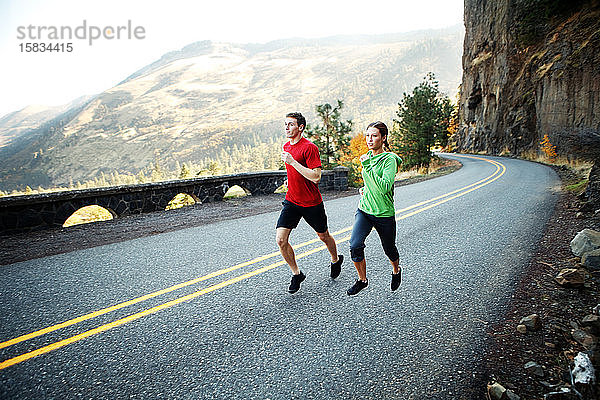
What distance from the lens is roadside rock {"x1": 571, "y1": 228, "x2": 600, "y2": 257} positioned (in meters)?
4.15

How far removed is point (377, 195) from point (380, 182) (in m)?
0.15

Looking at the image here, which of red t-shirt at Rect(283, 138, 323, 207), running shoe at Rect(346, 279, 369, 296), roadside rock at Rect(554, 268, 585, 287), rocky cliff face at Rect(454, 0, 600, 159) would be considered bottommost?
running shoe at Rect(346, 279, 369, 296)

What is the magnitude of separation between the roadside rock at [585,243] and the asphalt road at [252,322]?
61cm

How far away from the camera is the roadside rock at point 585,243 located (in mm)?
4146

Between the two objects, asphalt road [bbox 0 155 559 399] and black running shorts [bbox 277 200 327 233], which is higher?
black running shorts [bbox 277 200 327 233]

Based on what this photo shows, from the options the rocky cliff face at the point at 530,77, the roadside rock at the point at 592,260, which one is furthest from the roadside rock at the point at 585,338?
the rocky cliff face at the point at 530,77

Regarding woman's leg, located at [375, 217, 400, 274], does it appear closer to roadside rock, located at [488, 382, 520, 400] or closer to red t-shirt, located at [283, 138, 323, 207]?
red t-shirt, located at [283, 138, 323, 207]

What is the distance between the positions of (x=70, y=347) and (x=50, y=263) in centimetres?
306

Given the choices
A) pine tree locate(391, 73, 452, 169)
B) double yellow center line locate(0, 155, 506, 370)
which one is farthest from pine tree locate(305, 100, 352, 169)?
double yellow center line locate(0, 155, 506, 370)

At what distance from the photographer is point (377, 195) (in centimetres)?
332

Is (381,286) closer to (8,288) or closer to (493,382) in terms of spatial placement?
(493,382)

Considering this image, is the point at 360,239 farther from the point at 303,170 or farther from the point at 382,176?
the point at 303,170

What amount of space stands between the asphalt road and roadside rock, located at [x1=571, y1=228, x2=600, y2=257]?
61 cm

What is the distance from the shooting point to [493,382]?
87.0 inches
